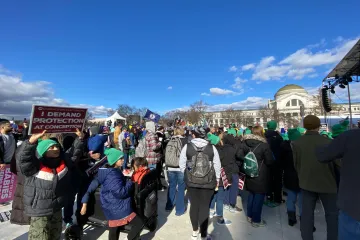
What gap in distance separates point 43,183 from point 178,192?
2.49 m

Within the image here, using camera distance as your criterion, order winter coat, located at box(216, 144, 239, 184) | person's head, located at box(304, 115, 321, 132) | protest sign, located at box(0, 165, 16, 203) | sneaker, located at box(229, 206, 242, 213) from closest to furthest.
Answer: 1. person's head, located at box(304, 115, 321, 132)
2. winter coat, located at box(216, 144, 239, 184)
3. sneaker, located at box(229, 206, 242, 213)
4. protest sign, located at box(0, 165, 16, 203)

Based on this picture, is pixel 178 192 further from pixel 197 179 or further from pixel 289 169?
pixel 289 169

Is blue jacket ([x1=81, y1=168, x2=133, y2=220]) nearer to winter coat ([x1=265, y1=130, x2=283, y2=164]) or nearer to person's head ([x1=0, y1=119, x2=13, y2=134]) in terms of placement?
winter coat ([x1=265, y1=130, x2=283, y2=164])

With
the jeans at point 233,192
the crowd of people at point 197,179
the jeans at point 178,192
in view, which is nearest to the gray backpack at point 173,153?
the crowd of people at point 197,179

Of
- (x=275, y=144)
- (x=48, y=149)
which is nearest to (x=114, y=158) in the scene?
(x=48, y=149)

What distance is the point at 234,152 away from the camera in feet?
13.0

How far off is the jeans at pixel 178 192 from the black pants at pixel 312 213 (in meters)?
2.10

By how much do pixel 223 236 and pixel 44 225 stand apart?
2563mm

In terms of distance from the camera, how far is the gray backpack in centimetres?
408

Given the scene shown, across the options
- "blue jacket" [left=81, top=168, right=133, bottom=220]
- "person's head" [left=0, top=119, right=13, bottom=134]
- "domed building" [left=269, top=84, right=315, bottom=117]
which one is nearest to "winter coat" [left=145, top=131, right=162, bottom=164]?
"blue jacket" [left=81, top=168, right=133, bottom=220]

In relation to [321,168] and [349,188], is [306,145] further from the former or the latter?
[349,188]

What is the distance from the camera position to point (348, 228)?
1717mm

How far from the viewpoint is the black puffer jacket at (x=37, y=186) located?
209 cm

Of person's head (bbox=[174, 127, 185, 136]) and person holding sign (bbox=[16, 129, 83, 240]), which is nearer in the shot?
person holding sign (bbox=[16, 129, 83, 240])
